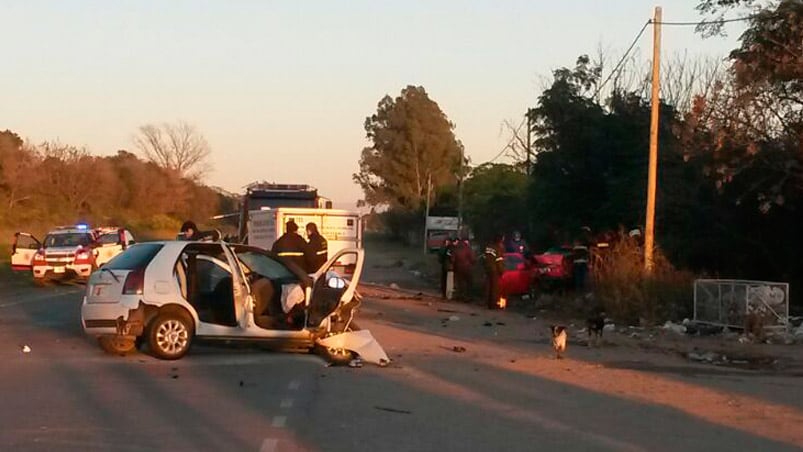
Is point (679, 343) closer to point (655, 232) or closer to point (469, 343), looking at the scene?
point (469, 343)

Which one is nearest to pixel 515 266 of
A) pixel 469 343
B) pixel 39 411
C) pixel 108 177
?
pixel 469 343

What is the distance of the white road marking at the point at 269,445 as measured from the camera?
9008 mm

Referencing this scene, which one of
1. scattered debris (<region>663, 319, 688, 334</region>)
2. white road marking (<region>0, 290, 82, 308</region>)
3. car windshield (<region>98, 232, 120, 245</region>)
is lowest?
white road marking (<region>0, 290, 82, 308</region>)

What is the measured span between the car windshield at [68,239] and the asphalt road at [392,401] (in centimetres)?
1776

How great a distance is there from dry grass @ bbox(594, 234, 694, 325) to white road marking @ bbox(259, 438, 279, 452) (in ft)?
47.0

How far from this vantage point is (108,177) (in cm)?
8631

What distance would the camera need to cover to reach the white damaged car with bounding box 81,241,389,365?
1508 centimetres

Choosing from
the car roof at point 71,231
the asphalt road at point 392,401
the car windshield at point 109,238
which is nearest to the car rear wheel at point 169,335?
the asphalt road at point 392,401

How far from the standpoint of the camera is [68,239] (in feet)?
118

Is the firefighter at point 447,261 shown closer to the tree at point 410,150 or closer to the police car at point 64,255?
the police car at point 64,255

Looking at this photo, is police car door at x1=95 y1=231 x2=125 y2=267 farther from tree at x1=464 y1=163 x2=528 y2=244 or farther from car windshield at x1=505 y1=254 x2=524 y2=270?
tree at x1=464 y1=163 x2=528 y2=244

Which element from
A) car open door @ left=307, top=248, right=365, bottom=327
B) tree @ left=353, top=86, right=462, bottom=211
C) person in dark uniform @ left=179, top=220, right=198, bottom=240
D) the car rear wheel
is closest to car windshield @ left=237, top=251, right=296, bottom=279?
car open door @ left=307, top=248, right=365, bottom=327

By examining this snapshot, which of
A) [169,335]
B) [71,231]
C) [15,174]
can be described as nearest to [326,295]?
[169,335]

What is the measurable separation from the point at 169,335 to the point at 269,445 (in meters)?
6.26
